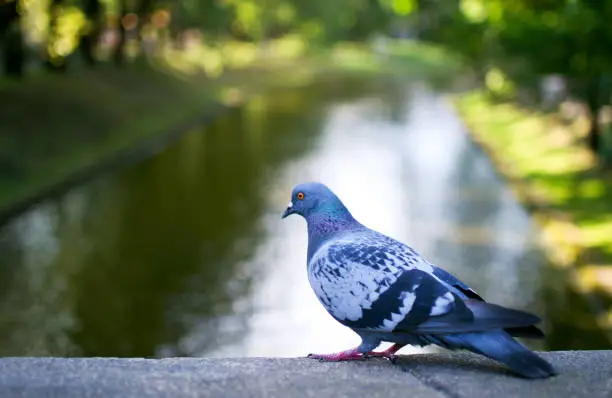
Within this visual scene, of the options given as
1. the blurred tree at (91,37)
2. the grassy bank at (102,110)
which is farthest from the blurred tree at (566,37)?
the blurred tree at (91,37)

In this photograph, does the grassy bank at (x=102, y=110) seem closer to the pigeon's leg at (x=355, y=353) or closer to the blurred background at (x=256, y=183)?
the blurred background at (x=256, y=183)

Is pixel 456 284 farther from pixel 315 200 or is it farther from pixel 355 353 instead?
pixel 315 200

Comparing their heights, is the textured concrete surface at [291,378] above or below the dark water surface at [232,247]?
above

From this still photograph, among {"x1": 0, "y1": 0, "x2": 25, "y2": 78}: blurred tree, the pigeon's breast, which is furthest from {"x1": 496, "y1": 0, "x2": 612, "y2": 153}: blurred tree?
{"x1": 0, "y1": 0, "x2": 25, "y2": 78}: blurred tree

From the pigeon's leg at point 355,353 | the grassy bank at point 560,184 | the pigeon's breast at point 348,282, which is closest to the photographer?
the pigeon's breast at point 348,282

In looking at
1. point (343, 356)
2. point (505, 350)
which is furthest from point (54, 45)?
point (505, 350)

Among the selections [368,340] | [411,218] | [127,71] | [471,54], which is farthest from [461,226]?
[471,54]

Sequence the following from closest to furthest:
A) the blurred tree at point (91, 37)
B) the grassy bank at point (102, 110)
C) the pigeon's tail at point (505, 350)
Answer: the pigeon's tail at point (505, 350), the grassy bank at point (102, 110), the blurred tree at point (91, 37)

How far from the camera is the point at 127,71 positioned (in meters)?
44.5

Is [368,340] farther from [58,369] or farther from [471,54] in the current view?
[471,54]

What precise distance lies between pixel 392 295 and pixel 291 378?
0.59 m

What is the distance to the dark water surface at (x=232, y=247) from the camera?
543 inches

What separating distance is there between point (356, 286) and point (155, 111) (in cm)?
3613

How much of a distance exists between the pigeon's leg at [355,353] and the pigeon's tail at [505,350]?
513 mm
